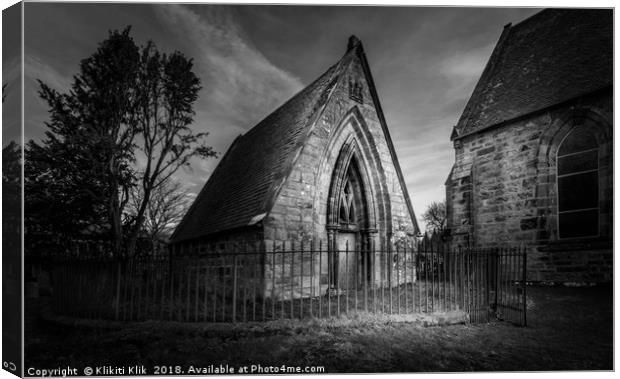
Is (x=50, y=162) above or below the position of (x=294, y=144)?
below

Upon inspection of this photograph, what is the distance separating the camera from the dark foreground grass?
4652 millimetres

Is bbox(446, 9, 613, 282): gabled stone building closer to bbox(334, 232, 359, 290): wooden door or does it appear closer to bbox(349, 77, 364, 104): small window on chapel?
bbox(349, 77, 364, 104): small window on chapel

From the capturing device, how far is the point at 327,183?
917 centimetres

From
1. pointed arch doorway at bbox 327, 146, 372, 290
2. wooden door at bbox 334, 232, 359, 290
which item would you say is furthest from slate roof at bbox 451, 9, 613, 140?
wooden door at bbox 334, 232, 359, 290

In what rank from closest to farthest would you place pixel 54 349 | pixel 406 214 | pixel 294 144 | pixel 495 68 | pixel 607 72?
pixel 54 349
pixel 607 72
pixel 294 144
pixel 406 214
pixel 495 68

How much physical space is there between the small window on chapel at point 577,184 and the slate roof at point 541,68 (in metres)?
1.20

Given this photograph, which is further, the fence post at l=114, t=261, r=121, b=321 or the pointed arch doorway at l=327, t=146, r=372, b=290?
the pointed arch doorway at l=327, t=146, r=372, b=290

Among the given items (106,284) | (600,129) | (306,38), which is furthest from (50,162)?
(600,129)

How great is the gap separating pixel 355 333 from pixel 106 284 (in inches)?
163

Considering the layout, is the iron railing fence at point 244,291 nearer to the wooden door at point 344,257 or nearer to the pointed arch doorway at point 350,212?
the wooden door at point 344,257

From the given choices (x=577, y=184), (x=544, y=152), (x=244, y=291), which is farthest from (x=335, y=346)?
(x=544, y=152)

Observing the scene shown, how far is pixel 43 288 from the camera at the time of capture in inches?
264

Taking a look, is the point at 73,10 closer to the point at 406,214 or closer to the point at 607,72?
the point at 406,214

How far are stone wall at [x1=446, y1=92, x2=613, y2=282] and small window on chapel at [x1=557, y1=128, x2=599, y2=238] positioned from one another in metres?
0.17
